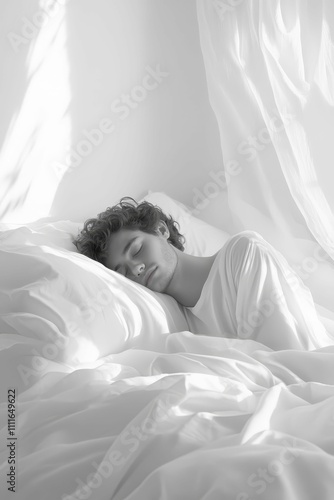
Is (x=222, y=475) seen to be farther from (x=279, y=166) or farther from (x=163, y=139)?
(x=163, y=139)

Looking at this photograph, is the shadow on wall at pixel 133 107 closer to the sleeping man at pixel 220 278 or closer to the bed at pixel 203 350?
the bed at pixel 203 350

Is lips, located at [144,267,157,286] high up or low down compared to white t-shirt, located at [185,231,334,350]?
down

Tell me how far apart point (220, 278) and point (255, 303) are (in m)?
0.19

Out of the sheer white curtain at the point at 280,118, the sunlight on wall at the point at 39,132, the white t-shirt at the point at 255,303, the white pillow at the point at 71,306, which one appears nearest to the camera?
the white pillow at the point at 71,306

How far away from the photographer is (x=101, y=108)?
8.56 ft

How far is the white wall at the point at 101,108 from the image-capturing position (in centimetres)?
229

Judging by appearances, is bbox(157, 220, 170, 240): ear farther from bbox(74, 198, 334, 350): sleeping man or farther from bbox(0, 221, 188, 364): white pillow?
bbox(0, 221, 188, 364): white pillow

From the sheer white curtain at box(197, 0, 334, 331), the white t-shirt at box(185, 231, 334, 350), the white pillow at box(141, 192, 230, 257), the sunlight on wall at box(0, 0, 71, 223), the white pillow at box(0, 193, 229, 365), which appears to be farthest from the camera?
the white pillow at box(141, 192, 230, 257)

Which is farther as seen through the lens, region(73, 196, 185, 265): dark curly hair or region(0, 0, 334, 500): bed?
region(73, 196, 185, 265): dark curly hair

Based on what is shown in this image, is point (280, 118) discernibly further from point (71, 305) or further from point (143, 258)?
point (71, 305)

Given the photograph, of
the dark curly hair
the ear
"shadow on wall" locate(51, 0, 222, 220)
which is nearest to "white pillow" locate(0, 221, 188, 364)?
the dark curly hair

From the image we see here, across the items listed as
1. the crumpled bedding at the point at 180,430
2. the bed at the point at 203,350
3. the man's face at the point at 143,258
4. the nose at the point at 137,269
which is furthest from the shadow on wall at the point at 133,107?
the crumpled bedding at the point at 180,430

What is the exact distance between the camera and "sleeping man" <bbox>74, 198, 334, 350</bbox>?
1.76 m

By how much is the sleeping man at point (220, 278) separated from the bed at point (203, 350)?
0.07 meters
